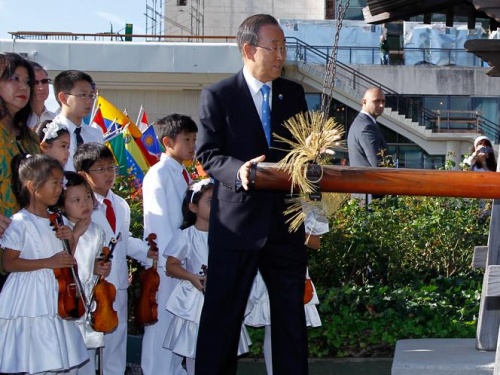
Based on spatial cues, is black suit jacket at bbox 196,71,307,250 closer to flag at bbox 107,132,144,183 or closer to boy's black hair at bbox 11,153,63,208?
boy's black hair at bbox 11,153,63,208

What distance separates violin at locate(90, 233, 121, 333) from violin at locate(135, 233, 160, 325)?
0.50 meters

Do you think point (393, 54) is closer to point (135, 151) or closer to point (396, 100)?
point (396, 100)

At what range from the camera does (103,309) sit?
5992 millimetres

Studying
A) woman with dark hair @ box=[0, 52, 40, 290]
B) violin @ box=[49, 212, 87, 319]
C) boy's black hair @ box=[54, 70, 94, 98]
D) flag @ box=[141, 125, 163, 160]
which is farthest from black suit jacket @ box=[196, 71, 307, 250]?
flag @ box=[141, 125, 163, 160]

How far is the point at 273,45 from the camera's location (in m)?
5.36

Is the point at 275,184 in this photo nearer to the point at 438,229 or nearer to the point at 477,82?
the point at 438,229

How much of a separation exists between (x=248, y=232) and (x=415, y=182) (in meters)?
1.23

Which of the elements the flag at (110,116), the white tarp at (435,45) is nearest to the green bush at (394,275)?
the flag at (110,116)

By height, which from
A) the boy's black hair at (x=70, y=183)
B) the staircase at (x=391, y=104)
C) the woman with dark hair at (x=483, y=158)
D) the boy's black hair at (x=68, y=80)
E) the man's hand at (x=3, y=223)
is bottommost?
the man's hand at (x=3, y=223)

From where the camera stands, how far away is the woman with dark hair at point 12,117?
5.87 metres

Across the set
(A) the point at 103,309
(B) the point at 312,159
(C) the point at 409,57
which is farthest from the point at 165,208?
(C) the point at 409,57

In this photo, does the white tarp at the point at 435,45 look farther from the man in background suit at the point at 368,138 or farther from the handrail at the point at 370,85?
the man in background suit at the point at 368,138

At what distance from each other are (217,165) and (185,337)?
1.77 m

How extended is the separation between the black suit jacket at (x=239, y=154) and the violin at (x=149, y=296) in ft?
4.17
